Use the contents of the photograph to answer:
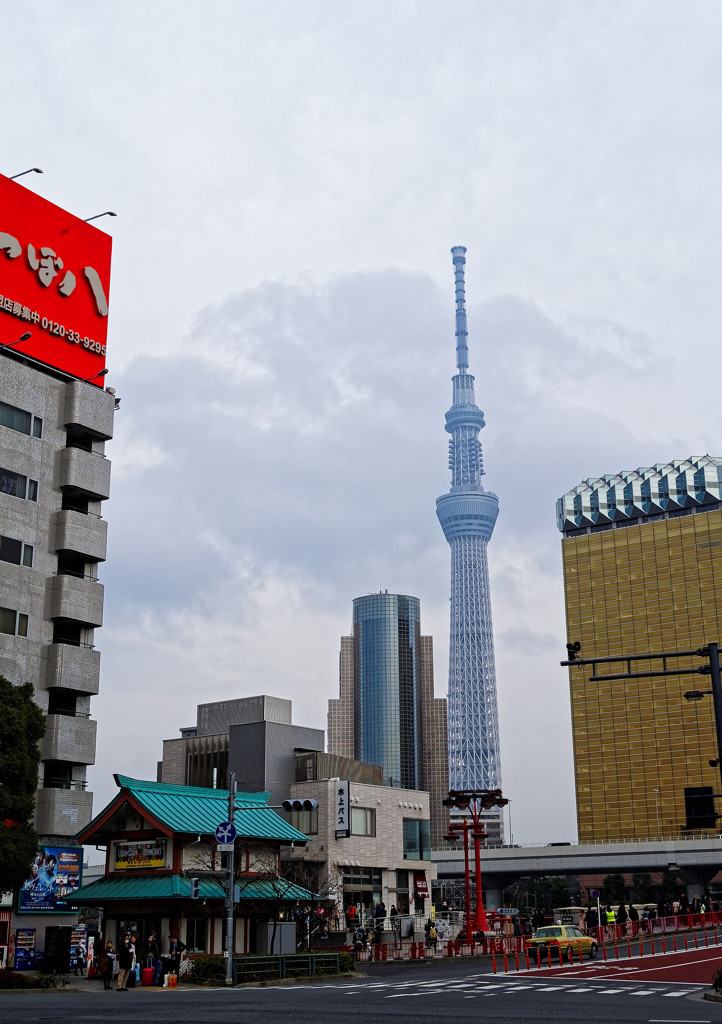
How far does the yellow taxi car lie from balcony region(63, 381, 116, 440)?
36.3 m

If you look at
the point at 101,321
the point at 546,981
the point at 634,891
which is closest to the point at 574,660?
the point at 546,981

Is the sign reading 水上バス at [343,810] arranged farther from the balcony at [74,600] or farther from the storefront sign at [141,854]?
the storefront sign at [141,854]

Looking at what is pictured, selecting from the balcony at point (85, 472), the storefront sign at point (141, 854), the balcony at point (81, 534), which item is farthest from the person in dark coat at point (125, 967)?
the balcony at point (85, 472)

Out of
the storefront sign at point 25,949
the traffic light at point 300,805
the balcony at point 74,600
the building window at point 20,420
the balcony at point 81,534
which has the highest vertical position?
the building window at point 20,420

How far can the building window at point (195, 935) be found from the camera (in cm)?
4538

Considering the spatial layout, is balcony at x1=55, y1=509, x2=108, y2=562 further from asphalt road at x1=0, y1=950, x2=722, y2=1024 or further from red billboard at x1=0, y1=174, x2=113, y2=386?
asphalt road at x1=0, y1=950, x2=722, y2=1024

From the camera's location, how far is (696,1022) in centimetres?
2108

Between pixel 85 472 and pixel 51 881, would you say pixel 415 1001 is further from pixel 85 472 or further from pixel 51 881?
pixel 85 472

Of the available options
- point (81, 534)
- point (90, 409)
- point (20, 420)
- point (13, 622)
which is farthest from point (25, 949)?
point (90, 409)

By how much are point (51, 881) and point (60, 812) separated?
344cm

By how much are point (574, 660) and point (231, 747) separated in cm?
5208

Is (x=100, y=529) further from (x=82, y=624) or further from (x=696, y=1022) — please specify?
(x=696, y=1022)

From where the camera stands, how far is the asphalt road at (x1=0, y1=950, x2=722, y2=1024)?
22.0 metres

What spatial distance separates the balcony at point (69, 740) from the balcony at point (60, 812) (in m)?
1.74
